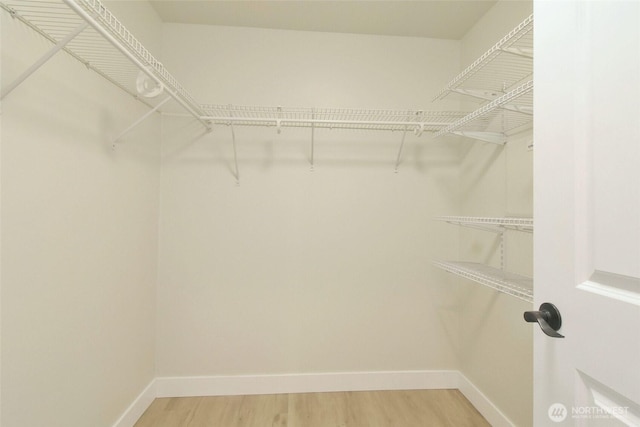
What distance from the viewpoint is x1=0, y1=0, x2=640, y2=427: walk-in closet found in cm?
106

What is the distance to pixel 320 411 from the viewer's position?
1.73 meters

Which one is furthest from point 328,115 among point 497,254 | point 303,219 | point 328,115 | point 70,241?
point 70,241

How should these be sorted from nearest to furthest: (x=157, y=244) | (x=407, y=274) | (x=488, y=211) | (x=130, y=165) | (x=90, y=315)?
(x=90, y=315) < (x=130, y=165) < (x=488, y=211) < (x=157, y=244) < (x=407, y=274)

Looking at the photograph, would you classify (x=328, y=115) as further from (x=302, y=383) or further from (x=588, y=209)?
(x=302, y=383)

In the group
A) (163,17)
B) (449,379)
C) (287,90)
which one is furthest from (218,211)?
(449,379)

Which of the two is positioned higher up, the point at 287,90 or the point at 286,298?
the point at 287,90

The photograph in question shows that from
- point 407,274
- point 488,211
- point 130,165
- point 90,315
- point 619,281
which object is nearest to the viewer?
point 619,281

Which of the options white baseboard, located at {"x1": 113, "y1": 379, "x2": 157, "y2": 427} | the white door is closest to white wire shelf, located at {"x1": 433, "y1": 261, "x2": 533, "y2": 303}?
the white door

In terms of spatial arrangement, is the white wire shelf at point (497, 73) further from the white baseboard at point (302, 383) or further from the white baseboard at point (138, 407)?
the white baseboard at point (138, 407)

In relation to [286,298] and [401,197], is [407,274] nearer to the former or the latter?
[401,197]

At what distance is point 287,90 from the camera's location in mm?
1972

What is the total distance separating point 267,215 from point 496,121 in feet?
5.04

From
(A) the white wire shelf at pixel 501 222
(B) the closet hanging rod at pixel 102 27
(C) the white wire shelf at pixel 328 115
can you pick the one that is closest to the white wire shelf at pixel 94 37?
(B) the closet hanging rod at pixel 102 27

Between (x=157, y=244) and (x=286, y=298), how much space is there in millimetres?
970
